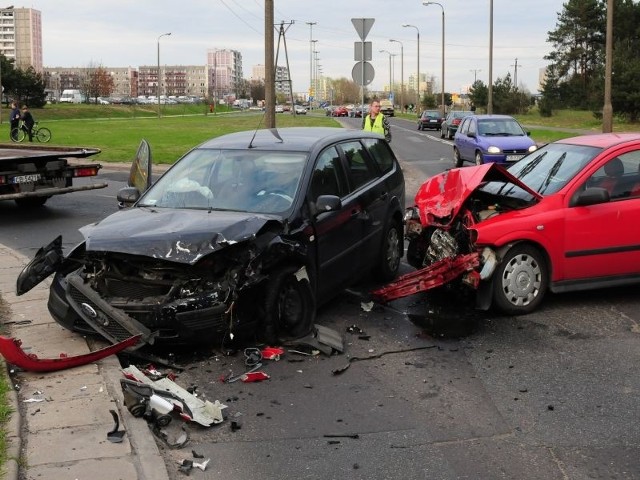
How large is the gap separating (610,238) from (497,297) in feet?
4.14

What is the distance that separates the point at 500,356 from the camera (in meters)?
5.97

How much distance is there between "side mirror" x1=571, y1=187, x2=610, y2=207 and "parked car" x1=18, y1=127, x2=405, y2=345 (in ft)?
6.48

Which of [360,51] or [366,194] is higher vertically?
[360,51]

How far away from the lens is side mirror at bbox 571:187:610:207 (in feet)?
22.9

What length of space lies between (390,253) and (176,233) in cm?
328

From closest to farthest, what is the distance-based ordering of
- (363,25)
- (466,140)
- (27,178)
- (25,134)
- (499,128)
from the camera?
(27,178) → (363,25) → (499,128) → (466,140) → (25,134)

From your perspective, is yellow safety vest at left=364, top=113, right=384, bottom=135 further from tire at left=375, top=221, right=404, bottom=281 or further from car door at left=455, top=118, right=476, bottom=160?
car door at left=455, top=118, right=476, bottom=160

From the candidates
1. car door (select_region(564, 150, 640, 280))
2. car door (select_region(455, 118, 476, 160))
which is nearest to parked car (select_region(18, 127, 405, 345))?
car door (select_region(564, 150, 640, 280))

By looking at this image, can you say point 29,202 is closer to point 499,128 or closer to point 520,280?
point 520,280

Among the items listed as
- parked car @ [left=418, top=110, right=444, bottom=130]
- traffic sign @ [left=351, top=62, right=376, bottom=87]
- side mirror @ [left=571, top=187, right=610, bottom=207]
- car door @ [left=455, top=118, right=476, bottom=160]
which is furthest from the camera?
parked car @ [left=418, top=110, right=444, bottom=130]

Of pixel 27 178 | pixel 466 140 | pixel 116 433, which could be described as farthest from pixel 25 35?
pixel 116 433

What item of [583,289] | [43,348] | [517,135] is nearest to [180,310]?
[43,348]

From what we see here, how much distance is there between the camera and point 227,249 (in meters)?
5.58

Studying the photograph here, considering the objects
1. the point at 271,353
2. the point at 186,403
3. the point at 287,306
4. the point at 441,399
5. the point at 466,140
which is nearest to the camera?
the point at 186,403
